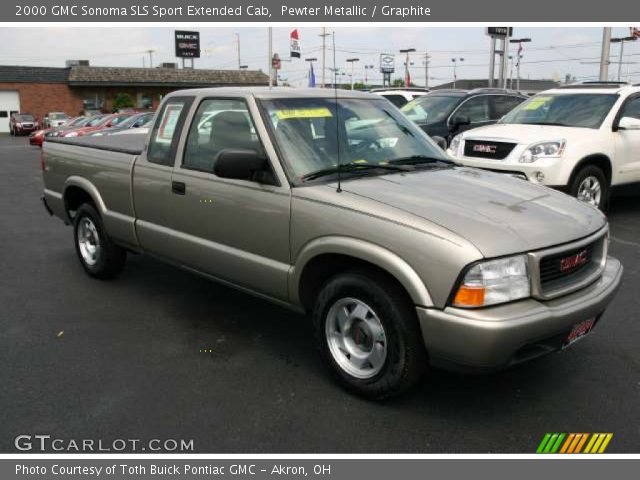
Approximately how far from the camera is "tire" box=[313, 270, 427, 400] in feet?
10.8

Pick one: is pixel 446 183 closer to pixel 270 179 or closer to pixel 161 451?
pixel 270 179

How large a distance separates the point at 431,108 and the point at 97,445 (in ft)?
32.6

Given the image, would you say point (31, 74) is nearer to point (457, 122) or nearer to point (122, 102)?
point (122, 102)

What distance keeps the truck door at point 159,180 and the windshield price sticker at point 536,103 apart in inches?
238

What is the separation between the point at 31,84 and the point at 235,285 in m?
51.7

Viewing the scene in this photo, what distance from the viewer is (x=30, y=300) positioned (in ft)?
17.9

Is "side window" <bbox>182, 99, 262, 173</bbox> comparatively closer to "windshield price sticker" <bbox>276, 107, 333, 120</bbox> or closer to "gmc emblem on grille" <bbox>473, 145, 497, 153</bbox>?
"windshield price sticker" <bbox>276, 107, 333, 120</bbox>

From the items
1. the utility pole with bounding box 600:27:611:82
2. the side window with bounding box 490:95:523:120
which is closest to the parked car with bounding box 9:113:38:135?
the utility pole with bounding box 600:27:611:82

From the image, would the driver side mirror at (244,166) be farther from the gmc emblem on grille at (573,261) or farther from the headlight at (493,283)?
the gmc emblem on grille at (573,261)

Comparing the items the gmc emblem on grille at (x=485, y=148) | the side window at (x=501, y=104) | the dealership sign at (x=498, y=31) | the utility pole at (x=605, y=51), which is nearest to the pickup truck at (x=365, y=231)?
the gmc emblem on grille at (x=485, y=148)

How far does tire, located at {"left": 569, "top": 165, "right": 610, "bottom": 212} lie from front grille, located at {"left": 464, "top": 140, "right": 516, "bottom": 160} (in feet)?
2.98

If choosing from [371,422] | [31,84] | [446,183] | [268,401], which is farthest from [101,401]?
[31,84]

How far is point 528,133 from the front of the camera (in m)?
8.06

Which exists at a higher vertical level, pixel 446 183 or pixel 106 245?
pixel 446 183
